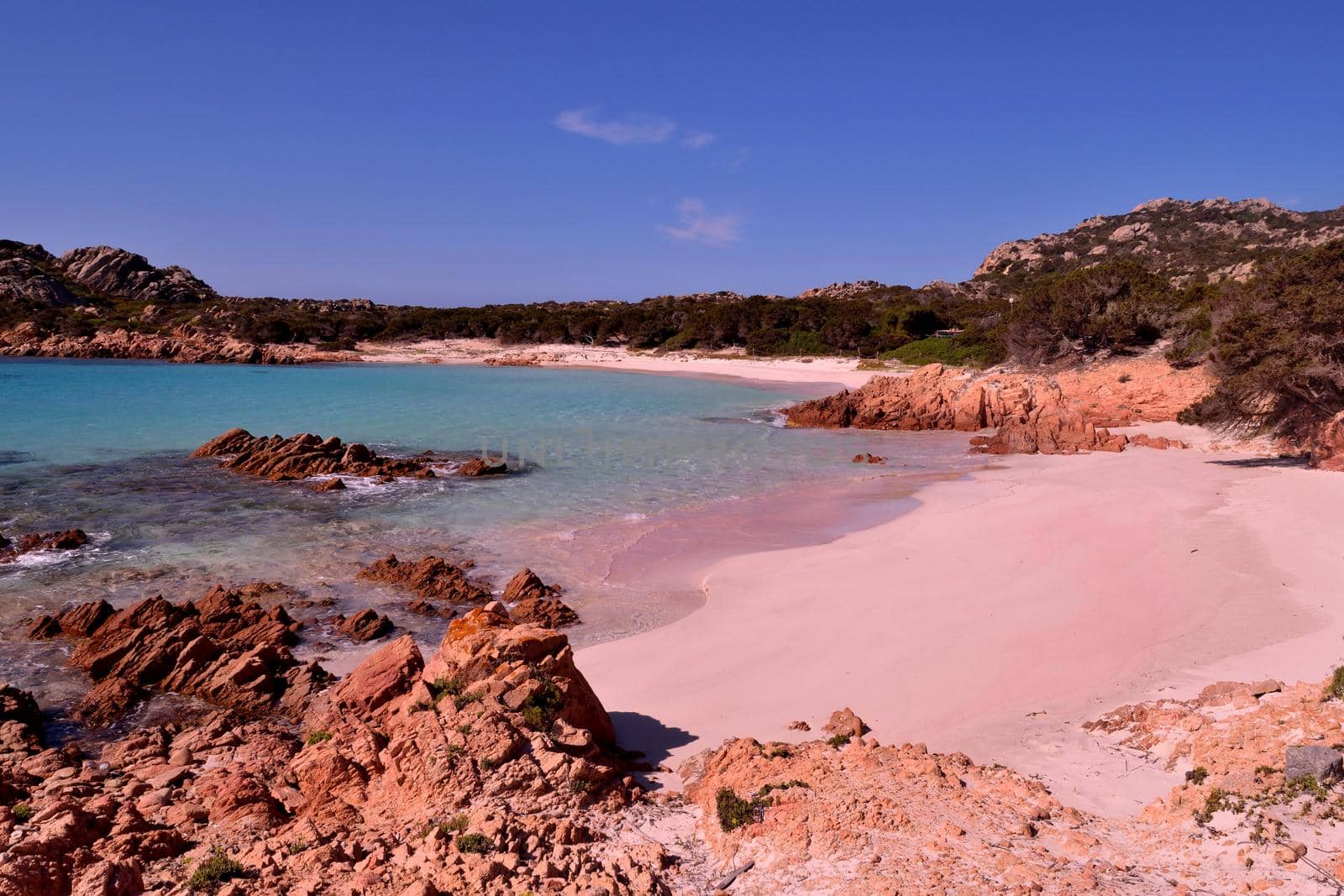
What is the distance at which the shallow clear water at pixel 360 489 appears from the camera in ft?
38.8

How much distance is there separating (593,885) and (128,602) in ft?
29.3

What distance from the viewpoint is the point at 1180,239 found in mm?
86188

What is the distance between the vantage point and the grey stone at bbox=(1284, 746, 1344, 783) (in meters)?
4.52

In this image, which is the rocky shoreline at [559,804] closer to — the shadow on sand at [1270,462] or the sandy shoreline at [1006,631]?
the sandy shoreline at [1006,631]

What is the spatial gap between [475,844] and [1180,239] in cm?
10317

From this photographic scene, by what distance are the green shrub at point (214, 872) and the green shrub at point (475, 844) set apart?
1191 mm

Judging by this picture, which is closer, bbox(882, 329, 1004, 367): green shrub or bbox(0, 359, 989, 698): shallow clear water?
bbox(0, 359, 989, 698): shallow clear water

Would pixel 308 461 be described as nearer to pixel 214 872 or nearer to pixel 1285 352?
pixel 214 872

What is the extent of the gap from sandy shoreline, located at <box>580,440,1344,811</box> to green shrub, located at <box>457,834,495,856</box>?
210cm

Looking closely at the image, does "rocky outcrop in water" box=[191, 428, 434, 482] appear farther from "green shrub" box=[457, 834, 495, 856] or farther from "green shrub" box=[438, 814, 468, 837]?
"green shrub" box=[457, 834, 495, 856]

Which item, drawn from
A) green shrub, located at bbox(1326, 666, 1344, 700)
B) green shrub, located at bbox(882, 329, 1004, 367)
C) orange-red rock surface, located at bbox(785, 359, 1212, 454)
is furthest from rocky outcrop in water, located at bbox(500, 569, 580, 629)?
green shrub, located at bbox(882, 329, 1004, 367)

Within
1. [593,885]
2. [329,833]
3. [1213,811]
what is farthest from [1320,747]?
[329,833]

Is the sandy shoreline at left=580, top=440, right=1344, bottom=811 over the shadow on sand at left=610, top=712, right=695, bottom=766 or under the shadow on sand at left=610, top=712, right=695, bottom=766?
over

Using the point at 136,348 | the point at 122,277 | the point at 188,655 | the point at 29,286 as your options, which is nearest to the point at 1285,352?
the point at 188,655
